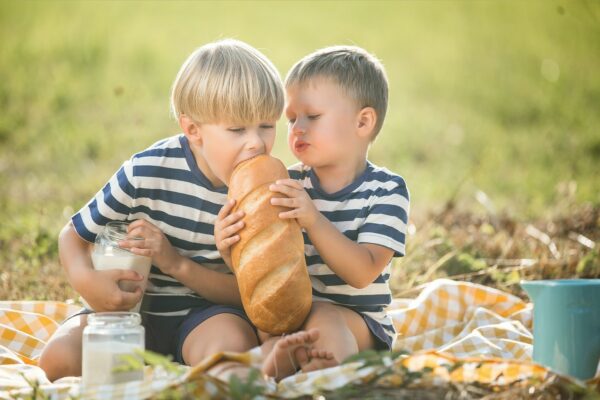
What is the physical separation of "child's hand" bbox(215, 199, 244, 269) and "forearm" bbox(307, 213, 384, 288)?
0.23 metres

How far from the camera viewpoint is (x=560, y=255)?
4.28 meters

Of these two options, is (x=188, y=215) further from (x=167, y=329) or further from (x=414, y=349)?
(x=414, y=349)

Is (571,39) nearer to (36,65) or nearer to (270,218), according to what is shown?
(36,65)

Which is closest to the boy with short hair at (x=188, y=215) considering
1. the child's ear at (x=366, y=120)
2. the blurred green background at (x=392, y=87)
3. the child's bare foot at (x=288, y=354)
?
the child's bare foot at (x=288, y=354)

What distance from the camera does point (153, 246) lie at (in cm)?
292

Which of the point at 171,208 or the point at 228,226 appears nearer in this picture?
the point at 228,226

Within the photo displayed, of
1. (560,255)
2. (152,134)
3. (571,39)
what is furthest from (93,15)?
(560,255)

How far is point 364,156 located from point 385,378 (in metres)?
1.05

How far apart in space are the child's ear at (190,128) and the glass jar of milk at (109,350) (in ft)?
2.59

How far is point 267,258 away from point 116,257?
58cm

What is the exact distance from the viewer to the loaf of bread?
259 cm

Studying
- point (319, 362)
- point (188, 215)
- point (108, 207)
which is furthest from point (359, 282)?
point (108, 207)

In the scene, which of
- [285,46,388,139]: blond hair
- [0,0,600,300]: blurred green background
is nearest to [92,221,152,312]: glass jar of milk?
[285,46,388,139]: blond hair

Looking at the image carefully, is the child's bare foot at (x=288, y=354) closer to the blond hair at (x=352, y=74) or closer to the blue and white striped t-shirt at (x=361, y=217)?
the blue and white striped t-shirt at (x=361, y=217)
